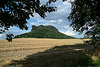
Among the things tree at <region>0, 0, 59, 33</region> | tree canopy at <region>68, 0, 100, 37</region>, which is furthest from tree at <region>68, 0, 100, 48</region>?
tree at <region>0, 0, 59, 33</region>

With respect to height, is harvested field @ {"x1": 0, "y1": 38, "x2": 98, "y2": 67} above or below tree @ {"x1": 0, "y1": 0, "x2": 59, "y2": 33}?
below

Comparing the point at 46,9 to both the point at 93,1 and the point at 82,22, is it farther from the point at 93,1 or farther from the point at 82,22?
the point at 82,22

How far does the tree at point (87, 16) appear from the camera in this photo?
10203 mm

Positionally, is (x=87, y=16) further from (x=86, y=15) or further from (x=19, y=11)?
(x=19, y=11)

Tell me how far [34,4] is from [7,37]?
376 cm

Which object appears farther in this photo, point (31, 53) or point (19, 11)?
point (31, 53)

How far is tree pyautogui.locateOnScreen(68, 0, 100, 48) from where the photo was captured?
10203 mm

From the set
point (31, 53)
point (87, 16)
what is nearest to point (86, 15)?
point (87, 16)

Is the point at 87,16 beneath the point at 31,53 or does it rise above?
above

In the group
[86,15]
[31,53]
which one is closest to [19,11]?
[31,53]

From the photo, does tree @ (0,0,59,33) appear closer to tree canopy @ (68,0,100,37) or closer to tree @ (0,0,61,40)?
tree @ (0,0,61,40)

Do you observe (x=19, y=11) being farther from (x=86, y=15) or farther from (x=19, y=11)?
→ (x=86, y=15)

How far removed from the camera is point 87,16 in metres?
13.6

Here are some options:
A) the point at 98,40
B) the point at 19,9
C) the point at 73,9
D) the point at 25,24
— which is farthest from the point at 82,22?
the point at 19,9
